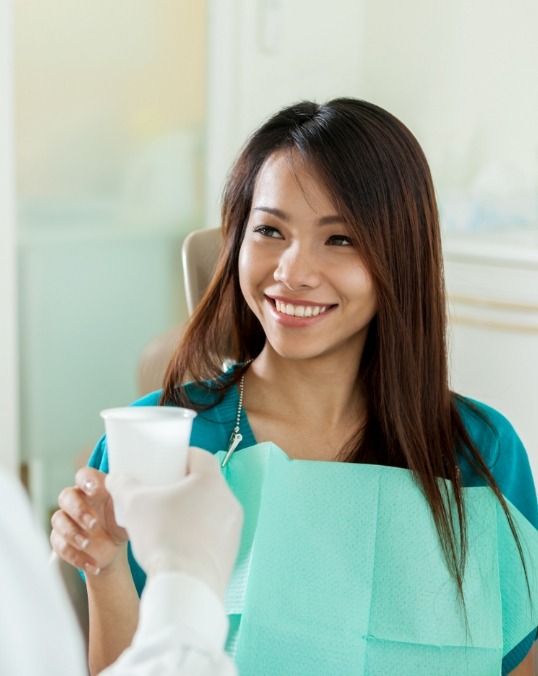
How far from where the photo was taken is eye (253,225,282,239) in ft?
4.60

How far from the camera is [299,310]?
4.51 ft

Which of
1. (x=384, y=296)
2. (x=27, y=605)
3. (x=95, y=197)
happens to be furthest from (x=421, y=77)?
(x=27, y=605)

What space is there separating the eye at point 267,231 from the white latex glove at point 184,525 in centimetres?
56

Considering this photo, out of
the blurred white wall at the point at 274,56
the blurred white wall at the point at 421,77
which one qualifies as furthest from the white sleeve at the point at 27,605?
the blurred white wall at the point at 274,56

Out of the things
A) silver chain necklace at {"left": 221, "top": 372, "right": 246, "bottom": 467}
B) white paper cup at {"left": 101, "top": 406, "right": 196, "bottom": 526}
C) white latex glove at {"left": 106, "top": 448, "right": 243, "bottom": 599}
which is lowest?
silver chain necklace at {"left": 221, "top": 372, "right": 246, "bottom": 467}

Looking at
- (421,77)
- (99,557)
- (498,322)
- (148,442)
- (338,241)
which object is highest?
(421,77)

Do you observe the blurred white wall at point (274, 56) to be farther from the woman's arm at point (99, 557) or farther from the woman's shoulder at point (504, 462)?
the woman's arm at point (99, 557)

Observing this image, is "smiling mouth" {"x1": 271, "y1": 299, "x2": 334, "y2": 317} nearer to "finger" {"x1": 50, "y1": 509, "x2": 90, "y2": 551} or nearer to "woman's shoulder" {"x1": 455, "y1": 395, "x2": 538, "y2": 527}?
"woman's shoulder" {"x1": 455, "y1": 395, "x2": 538, "y2": 527}

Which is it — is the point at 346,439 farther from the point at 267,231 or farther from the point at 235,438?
the point at 267,231

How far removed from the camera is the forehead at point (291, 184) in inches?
53.6

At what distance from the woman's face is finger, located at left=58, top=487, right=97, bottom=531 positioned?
1.28 ft

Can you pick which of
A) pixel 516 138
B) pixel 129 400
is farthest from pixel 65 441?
pixel 516 138

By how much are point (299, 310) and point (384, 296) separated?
13 centimetres

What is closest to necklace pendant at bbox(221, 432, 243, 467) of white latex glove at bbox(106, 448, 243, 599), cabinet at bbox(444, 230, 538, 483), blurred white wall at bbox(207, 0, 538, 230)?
white latex glove at bbox(106, 448, 243, 599)
